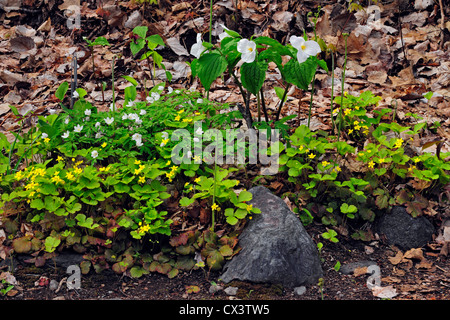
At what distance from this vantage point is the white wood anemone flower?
2.29m

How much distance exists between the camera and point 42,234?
7.57 ft

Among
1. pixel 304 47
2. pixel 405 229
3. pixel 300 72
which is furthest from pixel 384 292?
pixel 304 47

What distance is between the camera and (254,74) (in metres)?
2.40

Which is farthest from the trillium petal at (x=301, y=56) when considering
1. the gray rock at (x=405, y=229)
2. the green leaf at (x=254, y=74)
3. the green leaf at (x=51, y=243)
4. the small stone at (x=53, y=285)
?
the small stone at (x=53, y=285)

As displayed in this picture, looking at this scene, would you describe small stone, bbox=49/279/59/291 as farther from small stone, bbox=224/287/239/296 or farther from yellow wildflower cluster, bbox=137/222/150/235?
small stone, bbox=224/287/239/296

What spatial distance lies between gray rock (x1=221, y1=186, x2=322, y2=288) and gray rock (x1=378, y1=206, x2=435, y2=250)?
56 centimetres

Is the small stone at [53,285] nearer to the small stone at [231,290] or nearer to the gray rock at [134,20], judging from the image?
the small stone at [231,290]

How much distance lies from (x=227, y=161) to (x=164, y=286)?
91 cm

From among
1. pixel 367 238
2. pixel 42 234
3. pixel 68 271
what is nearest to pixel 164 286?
pixel 68 271

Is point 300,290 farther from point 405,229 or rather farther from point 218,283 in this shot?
point 405,229

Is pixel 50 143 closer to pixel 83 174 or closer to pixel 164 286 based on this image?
pixel 83 174

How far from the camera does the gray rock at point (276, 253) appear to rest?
2.16 m

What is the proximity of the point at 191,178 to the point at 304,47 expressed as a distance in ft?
3.46

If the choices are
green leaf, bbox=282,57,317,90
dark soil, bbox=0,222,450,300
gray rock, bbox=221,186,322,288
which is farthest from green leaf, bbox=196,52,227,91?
dark soil, bbox=0,222,450,300
